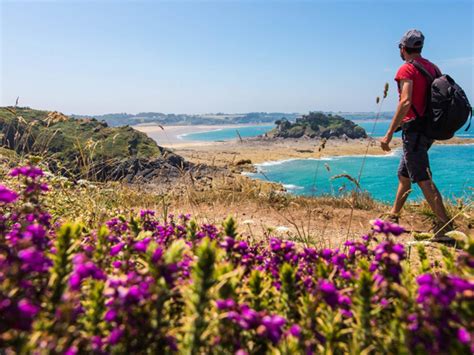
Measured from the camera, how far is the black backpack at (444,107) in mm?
5340

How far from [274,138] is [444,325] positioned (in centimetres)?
11406

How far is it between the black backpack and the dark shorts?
0.17 meters

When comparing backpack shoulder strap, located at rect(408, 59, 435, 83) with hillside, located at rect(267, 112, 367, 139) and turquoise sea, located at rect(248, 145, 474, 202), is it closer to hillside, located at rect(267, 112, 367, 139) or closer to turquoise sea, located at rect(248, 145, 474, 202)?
turquoise sea, located at rect(248, 145, 474, 202)

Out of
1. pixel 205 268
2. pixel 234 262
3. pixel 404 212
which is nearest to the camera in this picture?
pixel 205 268

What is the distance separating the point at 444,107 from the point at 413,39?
120cm

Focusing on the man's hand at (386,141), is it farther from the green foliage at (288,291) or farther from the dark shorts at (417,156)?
the green foliage at (288,291)

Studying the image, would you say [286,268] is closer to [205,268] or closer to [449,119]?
[205,268]

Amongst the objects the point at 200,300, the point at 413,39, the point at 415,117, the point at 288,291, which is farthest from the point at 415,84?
the point at 200,300

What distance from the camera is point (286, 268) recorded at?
1.88 meters

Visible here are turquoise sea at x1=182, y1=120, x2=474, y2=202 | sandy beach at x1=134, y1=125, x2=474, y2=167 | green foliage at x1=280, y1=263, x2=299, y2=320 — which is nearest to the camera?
green foliage at x1=280, y1=263, x2=299, y2=320

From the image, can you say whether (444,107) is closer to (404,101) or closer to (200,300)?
(404,101)

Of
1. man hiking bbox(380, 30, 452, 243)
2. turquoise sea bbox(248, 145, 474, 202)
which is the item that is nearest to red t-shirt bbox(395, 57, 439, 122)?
man hiking bbox(380, 30, 452, 243)

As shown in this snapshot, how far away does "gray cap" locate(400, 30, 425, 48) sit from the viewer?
→ 18.3ft

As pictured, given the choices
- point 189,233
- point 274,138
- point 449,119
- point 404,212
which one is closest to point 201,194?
point 404,212
